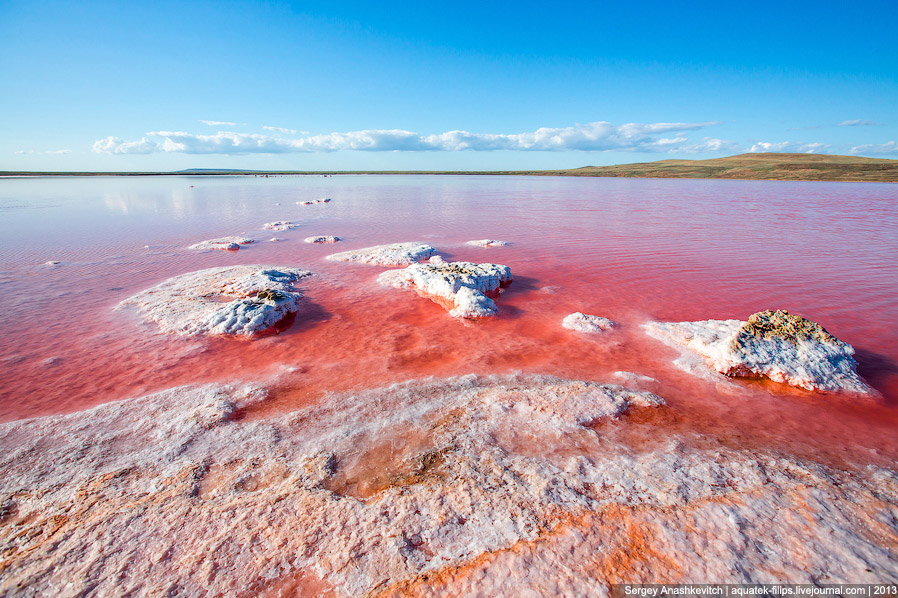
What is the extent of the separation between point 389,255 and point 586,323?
6.63 m

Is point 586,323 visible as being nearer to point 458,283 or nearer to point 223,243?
point 458,283

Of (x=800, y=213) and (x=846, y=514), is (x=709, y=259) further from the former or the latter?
(x=800, y=213)

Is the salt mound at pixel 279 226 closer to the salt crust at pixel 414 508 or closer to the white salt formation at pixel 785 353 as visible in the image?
the salt crust at pixel 414 508

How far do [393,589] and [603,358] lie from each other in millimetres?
4240

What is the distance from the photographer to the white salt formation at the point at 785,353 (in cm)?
482

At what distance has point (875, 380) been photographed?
4953 millimetres

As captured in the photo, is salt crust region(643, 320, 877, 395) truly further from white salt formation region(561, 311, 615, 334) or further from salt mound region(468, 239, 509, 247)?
salt mound region(468, 239, 509, 247)

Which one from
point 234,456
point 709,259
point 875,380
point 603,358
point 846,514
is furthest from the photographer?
point 709,259

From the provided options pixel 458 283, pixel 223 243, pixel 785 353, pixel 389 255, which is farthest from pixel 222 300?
pixel 785 353

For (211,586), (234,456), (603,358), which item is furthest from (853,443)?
(234,456)

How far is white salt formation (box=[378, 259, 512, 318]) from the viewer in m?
7.23

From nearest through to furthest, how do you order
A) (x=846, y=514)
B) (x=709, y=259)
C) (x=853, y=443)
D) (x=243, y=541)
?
(x=243, y=541) < (x=846, y=514) < (x=853, y=443) < (x=709, y=259)

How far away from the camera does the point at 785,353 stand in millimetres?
5078

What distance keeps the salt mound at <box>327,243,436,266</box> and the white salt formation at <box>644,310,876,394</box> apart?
7.59 metres
